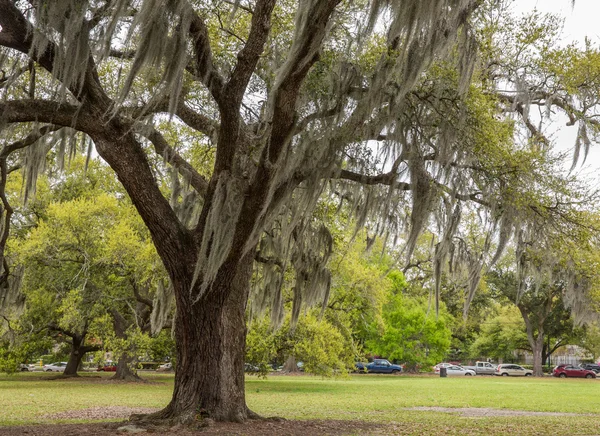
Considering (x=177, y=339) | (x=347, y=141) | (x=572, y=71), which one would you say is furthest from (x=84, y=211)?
(x=572, y=71)

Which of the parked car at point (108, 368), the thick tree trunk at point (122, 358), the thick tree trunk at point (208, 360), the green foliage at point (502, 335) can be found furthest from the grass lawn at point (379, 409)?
the green foliage at point (502, 335)

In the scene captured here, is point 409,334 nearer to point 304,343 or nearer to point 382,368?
point 382,368

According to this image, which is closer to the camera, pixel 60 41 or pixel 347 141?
pixel 60 41

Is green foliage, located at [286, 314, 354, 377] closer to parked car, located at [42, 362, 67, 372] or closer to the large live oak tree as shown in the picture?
the large live oak tree

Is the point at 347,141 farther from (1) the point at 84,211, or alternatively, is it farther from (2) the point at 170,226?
(1) the point at 84,211

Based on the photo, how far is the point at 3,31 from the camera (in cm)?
711

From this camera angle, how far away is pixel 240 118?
27.4 ft

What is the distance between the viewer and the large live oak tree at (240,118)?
6797mm

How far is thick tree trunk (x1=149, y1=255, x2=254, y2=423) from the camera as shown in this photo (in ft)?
26.2

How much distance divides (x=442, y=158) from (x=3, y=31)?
19.6 ft

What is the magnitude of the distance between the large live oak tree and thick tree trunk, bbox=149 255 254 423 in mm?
19

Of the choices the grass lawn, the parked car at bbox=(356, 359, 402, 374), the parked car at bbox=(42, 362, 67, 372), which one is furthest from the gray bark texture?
the parked car at bbox=(42, 362, 67, 372)

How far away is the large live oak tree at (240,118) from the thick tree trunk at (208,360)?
19 millimetres

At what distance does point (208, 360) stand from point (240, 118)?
11.3 ft
